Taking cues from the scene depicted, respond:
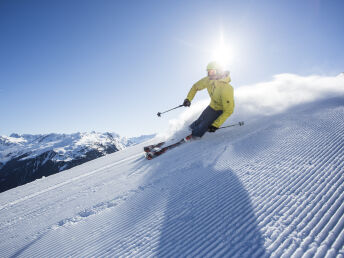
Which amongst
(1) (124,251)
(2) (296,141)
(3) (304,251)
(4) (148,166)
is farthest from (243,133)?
(1) (124,251)

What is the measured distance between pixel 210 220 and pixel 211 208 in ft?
0.94

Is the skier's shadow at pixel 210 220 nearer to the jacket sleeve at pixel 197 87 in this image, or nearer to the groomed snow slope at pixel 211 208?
the groomed snow slope at pixel 211 208

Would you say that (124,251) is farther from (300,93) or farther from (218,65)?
(300,93)

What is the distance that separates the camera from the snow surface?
214 centimetres

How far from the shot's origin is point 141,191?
4.22m

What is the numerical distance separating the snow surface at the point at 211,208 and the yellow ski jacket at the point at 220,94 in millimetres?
1272

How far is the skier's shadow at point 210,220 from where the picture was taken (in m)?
2.13

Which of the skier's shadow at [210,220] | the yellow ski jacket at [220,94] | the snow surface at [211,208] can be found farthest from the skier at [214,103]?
the skier's shadow at [210,220]

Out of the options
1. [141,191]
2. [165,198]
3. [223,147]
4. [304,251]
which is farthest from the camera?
[223,147]

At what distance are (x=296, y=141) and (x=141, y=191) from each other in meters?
4.29

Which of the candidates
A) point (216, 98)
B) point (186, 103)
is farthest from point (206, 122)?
point (186, 103)

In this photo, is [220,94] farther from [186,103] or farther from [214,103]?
[186,103]

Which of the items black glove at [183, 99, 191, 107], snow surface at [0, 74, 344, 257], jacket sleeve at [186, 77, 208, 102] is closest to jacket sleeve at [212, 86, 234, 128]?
snow surface at [0, 74, 344, 257]

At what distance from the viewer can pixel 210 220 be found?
262cm
